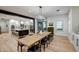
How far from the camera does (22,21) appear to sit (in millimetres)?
6523

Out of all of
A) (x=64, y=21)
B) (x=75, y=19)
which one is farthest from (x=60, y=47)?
(x=64, y=21)

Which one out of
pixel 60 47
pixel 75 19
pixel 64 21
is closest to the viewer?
pixel 60 47

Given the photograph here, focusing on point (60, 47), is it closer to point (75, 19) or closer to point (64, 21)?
point (75, 19)

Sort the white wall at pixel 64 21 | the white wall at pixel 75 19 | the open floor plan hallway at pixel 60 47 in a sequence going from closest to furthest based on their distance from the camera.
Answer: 1. the open floor plan hallway at pixel 60 47
2. the white wall at pixel 75 19
3. the white wall at pixel 64 21

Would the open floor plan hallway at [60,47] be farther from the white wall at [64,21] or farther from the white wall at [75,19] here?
the white wall at [64,21]

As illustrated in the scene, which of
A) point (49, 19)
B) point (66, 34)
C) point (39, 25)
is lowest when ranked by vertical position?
point (66, 34)

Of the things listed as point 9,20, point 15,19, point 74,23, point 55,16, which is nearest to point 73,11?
point 74,23

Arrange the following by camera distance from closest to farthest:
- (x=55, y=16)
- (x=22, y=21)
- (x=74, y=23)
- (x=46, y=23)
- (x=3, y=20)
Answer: (x=74, y=23)
(x=46, y=23)
(x=55, y=16)
(x=22, y=21)
(x=3, y=20)

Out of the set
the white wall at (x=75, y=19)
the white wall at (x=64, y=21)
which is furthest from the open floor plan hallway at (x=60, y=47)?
the white wall at (x=64, y=21)

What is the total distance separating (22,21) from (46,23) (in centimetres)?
209

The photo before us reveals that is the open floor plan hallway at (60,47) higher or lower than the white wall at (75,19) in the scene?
lower

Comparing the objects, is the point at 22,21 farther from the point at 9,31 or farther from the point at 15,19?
the point at 9,31

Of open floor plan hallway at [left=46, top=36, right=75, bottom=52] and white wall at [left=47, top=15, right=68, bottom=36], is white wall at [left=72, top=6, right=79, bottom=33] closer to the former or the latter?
open floor plan hallway at [left=46, top=36, right=75, bottom=52]

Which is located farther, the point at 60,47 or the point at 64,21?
the point at 64,21
